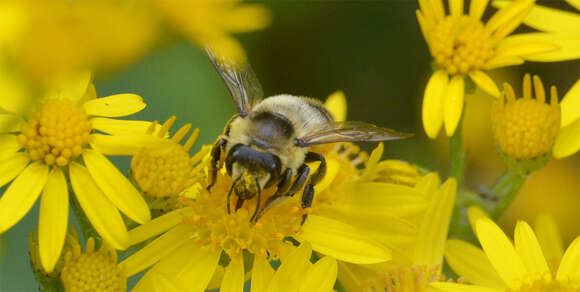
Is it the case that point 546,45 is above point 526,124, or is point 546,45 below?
above

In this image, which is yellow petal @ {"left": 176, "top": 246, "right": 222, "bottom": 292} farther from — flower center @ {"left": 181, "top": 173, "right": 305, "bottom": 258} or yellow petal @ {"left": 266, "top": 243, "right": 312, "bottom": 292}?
yellow petal @ {"left": 266, "top": 243, "right": 312, "bottom": 292}

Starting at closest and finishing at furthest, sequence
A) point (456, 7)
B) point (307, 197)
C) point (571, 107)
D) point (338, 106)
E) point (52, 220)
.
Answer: point (52, 220) → point (307, 197) → point (571, 107) → point (456, 7) → point (338, 106)

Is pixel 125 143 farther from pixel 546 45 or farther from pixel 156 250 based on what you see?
pixel 546 45

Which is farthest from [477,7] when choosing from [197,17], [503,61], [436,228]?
[197,17]

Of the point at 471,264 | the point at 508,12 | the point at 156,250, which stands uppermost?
the point at 508,12

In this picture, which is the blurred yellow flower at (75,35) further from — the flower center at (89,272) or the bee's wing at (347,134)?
the bee's wing at (347,134)

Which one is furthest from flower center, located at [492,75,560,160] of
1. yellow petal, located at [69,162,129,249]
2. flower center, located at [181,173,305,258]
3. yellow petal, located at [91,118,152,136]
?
yellow petal, located at [69,162,129,249]

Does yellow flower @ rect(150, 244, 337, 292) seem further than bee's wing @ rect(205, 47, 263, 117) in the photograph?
No
